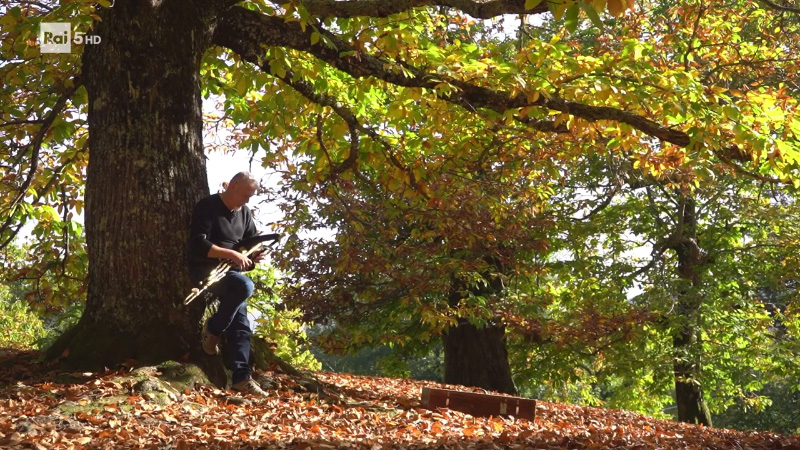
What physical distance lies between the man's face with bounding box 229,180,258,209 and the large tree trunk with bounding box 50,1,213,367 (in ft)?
1.92

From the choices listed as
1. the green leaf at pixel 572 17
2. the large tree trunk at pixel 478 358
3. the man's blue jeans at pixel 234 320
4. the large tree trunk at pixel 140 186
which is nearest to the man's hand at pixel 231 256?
the man's blue jeans at pixel 234 320

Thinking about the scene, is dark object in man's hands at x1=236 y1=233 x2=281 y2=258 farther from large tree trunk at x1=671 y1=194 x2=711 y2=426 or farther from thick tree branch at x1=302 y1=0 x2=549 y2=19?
large tree trunk at x1=671 y1=194 x2=711 y2=426

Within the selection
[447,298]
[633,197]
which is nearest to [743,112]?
[447,298]

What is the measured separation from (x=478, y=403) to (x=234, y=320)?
2.42 m


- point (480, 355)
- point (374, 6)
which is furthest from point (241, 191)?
point (480, 355)

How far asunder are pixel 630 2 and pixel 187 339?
15.7 feet

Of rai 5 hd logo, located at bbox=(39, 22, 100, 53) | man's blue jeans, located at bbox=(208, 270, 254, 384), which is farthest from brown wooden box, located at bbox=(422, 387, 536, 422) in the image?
rai 5 hd logo, located at bbox=(39, 22, 100, 53)

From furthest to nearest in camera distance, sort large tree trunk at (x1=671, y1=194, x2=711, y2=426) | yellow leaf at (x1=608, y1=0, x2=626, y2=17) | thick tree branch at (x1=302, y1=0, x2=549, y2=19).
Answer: large tree trunk at (x1=671, y1=194, x2=711, y2=426)
thick tree branch at (x1=302, y1=0, x2=549, y2=19)
yellow leaf at (x1=608, y1=0, x2=626, y2=17)

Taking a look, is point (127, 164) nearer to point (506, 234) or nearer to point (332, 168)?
point (332, 168)

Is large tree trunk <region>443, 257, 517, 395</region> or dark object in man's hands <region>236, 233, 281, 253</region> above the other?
dark object in man's hands <region>236, 233, 281, 253</region>

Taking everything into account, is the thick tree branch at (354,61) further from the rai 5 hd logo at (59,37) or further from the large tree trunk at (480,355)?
the large tree trunk at (480,355)

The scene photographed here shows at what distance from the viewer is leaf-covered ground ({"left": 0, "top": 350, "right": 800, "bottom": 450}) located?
4938 mm

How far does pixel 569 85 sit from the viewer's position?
762 centimetres

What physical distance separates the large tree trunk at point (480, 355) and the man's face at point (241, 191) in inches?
370
